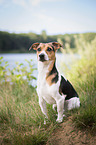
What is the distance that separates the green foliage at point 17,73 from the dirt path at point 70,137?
2979 mm

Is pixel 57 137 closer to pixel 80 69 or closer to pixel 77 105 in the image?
pixel 77 105

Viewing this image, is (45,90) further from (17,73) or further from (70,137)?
(17,73)

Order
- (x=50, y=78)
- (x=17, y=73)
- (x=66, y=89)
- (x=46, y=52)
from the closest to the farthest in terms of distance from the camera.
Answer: (x=46, y=52), (x=50, y=78), (x=66, y=89), (x=17, y=73)

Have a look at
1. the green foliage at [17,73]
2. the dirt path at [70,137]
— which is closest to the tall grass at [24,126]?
the dirt path at [70,137]

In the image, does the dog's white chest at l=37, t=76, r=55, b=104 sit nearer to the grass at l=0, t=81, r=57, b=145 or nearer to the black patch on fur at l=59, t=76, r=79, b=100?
the black patch on fur at l=59, t=76, r=79, b=100

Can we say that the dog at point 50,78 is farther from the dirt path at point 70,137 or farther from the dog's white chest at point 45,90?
the dirt path at point 70,137

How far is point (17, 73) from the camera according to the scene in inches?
214

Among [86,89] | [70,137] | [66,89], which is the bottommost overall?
[70,137]

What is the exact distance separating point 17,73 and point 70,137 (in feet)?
12.1

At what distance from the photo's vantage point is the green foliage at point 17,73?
17.0ft

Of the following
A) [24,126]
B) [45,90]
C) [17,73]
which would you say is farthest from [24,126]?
[17,73]

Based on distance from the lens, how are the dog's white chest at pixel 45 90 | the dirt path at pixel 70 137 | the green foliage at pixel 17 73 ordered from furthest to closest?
the green foliage at pixel 17 73
the dog's white chest at pixel 45 90
the dirt path at pixel 70 137

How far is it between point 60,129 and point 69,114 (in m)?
0.34

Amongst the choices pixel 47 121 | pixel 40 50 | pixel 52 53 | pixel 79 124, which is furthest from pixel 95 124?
pixel 40 50
